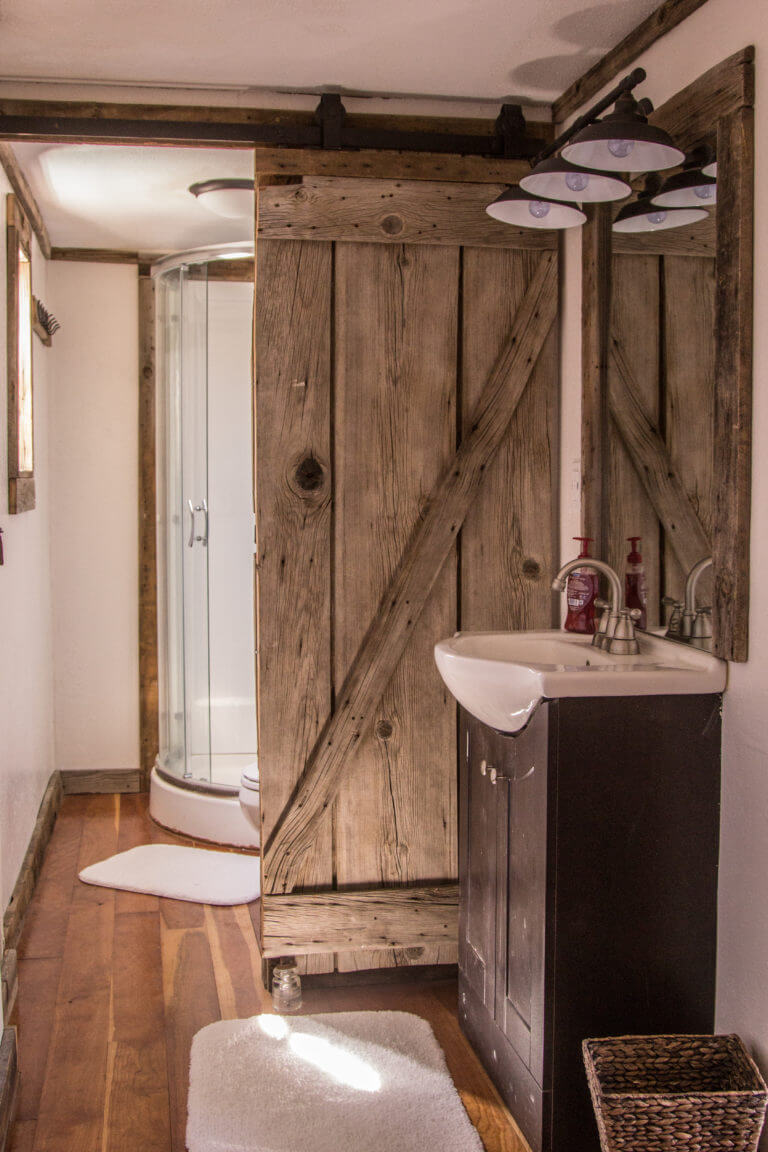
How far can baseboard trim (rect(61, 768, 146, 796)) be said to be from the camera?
4.72 meters

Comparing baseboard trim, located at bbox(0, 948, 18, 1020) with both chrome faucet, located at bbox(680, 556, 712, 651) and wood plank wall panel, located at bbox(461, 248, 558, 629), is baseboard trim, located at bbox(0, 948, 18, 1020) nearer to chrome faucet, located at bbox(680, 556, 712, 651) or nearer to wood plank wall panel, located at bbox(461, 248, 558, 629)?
wood plank wall panel, located at bbox(461, 248, 558, 629)

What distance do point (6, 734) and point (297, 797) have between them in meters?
0.85

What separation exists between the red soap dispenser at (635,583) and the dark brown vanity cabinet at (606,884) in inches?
15.7

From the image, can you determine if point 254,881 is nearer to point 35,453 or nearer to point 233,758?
point 233,758

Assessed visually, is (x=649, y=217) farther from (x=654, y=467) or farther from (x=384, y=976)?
(x=384, y=976)

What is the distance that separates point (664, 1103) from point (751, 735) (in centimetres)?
66

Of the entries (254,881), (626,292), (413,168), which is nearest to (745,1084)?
(626,292)

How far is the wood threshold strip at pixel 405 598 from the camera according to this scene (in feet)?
9.50

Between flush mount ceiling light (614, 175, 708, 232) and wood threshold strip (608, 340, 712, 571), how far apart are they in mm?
274

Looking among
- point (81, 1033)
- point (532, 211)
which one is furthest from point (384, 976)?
point (532, 211)

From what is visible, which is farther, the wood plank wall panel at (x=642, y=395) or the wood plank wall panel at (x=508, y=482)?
the wood plank wall panel at (x=508, y=482)

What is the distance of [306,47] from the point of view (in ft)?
Result: 8.39

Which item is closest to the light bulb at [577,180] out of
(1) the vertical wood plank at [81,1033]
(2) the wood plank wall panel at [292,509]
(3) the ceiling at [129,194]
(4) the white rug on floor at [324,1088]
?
(2) the wood plank wall panel at [292,509]

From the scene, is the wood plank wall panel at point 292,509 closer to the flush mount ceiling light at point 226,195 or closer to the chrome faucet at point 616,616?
the chrome faucet at point 616,616
